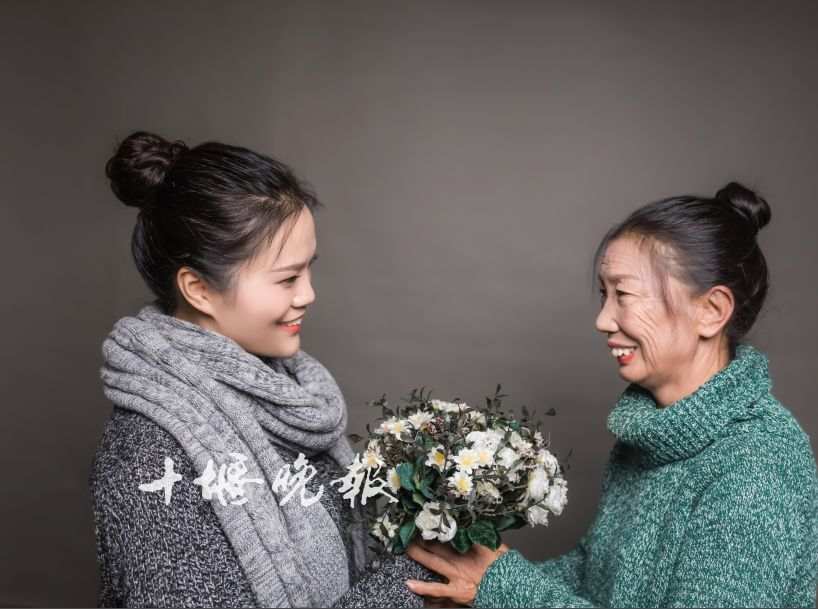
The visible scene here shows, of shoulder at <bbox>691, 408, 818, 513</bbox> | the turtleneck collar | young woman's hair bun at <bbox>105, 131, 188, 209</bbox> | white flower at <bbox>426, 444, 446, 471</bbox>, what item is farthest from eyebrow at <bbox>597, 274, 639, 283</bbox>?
young woman's hair bun at <bbox>105, 131, 188, 209</bbox>

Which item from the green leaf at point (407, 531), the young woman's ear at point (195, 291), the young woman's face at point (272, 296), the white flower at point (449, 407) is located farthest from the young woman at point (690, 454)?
the young woman's ear at point (195, 291)

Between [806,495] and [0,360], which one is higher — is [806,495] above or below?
above

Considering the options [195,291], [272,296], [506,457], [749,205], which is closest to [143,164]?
[195,291]

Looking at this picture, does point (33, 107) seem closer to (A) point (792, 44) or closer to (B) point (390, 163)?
(B) point (390, 163)

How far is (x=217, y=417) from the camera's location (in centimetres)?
172

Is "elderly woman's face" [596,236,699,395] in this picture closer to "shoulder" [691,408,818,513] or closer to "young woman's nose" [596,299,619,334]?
"young woman's nose" [596,299,619,334]

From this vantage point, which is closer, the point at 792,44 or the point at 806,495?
the point at 806,495

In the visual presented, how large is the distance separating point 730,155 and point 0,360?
2817 mm

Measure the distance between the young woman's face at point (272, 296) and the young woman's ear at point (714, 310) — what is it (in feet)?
2.95

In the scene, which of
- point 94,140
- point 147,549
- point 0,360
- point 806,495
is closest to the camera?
point 147,549

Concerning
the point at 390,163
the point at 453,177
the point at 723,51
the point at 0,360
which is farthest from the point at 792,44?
the point at 0,360

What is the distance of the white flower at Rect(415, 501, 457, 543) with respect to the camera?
67.1 inches

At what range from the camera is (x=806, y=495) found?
1.71 meters

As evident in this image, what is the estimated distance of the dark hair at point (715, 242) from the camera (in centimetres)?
187
